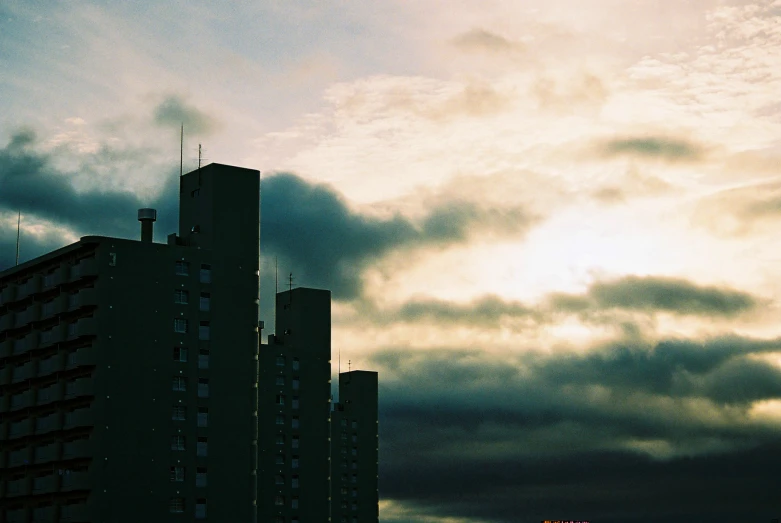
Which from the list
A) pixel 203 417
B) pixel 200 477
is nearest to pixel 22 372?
pixel 203 417

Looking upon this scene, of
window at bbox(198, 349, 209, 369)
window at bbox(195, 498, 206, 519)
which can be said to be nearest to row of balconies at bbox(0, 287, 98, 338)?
window at bbox(198, 349, 209, 369)

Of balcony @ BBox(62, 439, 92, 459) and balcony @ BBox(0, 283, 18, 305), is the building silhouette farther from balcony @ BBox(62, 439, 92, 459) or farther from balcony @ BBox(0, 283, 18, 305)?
balcony @ BBox(0, 283, 18, 305)

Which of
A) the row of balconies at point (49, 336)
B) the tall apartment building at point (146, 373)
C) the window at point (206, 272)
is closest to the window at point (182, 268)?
the tall apartment building at point (146, 373)

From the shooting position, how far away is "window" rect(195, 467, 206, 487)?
131m

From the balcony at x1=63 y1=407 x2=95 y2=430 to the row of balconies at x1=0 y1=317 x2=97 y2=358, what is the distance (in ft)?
29.1

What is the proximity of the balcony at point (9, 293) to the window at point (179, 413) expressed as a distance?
105 ft

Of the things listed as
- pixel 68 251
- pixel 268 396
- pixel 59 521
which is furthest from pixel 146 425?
pixel 268 396

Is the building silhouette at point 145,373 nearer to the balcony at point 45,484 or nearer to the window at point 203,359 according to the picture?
the window at point 203,359

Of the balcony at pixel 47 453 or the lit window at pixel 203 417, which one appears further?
the lit window at pixel 203 417

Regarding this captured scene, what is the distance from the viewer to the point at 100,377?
5034 inches

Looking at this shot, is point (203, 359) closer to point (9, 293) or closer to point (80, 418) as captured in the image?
point (80, 418)

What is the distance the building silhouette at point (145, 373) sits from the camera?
127375 millimetres

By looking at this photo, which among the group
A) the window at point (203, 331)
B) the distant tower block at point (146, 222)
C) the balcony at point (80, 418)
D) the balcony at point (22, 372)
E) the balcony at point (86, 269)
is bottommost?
the balcony at point (80, 418)

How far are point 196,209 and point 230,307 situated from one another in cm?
1353
